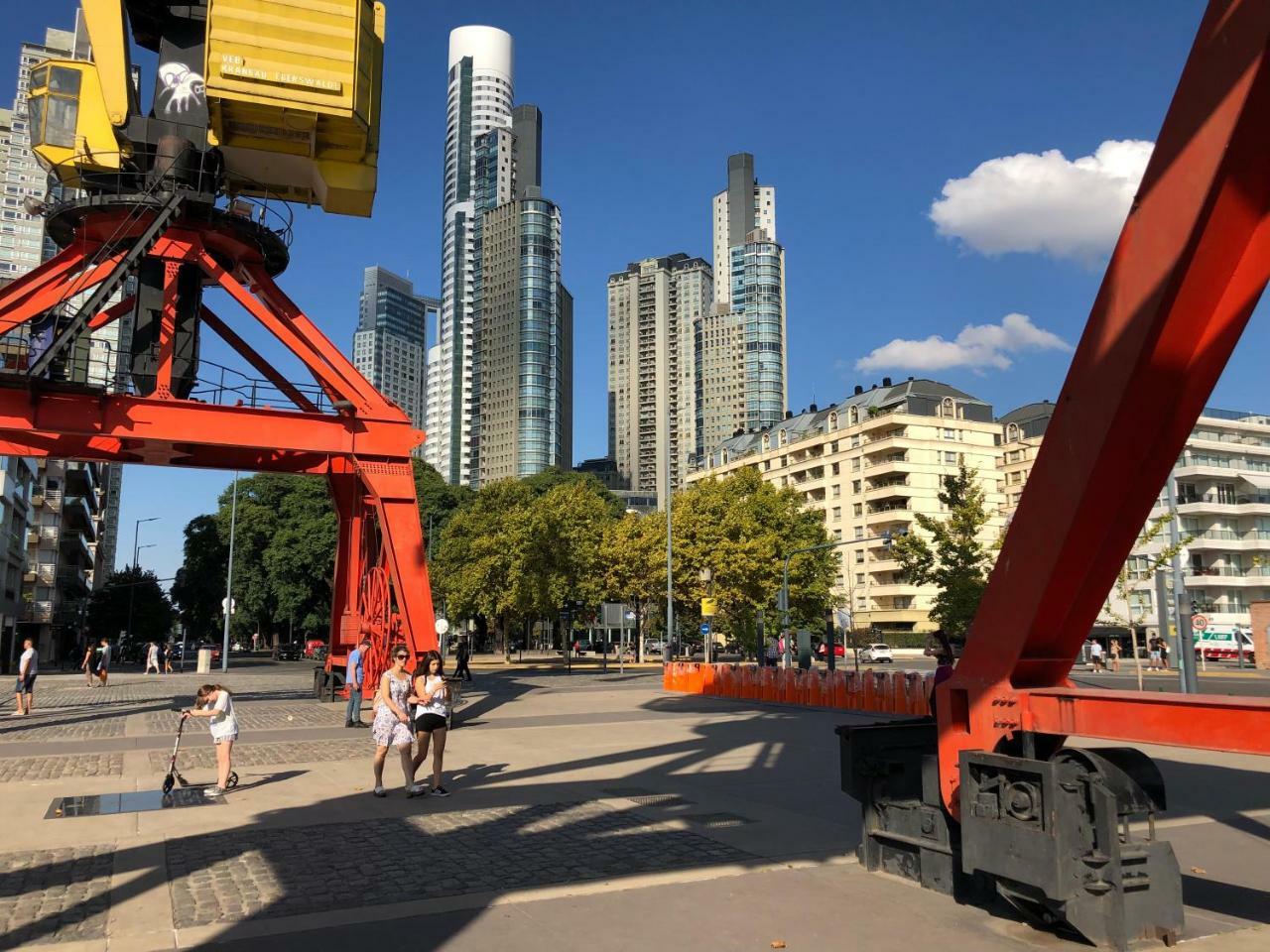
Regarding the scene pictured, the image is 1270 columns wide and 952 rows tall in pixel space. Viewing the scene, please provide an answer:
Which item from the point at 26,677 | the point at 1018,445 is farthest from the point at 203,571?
the point at 1018,445

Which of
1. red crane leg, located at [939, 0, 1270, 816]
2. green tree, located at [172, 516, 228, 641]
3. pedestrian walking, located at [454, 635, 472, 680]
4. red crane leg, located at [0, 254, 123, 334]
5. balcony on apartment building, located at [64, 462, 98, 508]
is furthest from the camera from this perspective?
balcony on apartment building, located at [64, 462, 98, 508]

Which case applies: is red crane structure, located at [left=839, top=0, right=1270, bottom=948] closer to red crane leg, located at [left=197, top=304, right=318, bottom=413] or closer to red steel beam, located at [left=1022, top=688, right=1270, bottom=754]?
red steel beam, located at [left=1022, top=688, right=1270, bottom=754]

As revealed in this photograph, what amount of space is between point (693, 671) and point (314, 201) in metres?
17.4

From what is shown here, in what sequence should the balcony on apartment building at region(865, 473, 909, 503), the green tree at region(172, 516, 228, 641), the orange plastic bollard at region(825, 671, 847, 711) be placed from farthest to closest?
the balcony on apartment building at region(865, 473, 909, 503) → the green tree at region(172, 516, 228, 641) → the orange plastic bollard at region(825, 671, 847, 711)

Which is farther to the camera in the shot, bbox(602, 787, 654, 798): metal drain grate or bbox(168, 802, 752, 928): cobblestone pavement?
bbox(602, 787, 654, 798): metal drain grate

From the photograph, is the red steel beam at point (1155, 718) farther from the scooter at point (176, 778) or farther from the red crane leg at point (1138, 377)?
the scooter at point (176, 778)

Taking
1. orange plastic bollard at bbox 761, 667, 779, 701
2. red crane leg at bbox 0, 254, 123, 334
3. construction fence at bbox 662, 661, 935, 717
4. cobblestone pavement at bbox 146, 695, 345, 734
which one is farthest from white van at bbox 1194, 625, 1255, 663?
red crane leg at bbox 0, 254, 123, 334

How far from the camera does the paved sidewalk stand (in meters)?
5.86

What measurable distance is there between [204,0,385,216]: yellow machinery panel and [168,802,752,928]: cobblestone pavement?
1479 cm

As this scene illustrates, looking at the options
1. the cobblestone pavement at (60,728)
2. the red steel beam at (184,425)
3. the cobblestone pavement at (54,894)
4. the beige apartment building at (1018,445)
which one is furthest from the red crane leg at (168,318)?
the beige apartment building at (1018,445)

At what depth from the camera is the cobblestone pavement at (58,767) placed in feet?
40.3

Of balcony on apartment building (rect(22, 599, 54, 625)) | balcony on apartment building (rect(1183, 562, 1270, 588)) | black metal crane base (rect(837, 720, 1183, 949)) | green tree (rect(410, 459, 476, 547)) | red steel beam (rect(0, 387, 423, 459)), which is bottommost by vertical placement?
black metal crane base (rect(837, 720, 1183, 949))

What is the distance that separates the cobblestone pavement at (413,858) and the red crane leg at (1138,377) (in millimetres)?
2897

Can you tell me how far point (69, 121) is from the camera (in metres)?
18.9
